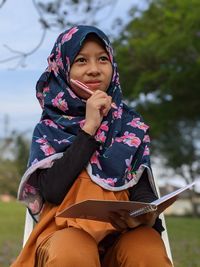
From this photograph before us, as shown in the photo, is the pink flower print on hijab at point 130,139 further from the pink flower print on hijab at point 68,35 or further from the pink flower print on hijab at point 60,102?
the pink flower print on hijab at point 68,35

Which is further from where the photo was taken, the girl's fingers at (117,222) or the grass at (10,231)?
the grass at (10,231)

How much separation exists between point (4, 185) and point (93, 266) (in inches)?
430

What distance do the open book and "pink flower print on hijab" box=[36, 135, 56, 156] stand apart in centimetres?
31

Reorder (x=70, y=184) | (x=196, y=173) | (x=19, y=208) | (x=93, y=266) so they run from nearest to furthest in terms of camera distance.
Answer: (x=93, y=266) → (x=70, y=184) → (x=19, y=208) → (x=196, y=173)

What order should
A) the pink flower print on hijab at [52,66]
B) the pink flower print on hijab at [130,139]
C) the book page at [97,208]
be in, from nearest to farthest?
the book page at [97,208], the pink flower print on hijab at [130,139], the pink flower print on hijab at [52,66]

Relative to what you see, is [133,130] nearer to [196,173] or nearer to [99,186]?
[99,186]

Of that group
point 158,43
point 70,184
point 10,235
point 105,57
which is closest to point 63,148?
point 70,184

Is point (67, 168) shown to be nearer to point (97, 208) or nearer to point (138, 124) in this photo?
point (97, 208)

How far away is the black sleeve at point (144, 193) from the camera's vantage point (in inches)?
87.6

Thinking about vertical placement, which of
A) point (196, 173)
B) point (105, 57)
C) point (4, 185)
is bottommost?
point (196, 173)

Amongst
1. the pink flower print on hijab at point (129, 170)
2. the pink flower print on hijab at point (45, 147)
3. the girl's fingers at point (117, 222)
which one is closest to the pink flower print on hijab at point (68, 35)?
the pink flower print on hijab at point (45, 147)

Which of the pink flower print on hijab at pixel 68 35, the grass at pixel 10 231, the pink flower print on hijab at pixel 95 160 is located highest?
the pink flower print on hijab at pixel 68 35

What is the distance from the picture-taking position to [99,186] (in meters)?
2.17

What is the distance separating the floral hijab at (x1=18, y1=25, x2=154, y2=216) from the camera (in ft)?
7.23
